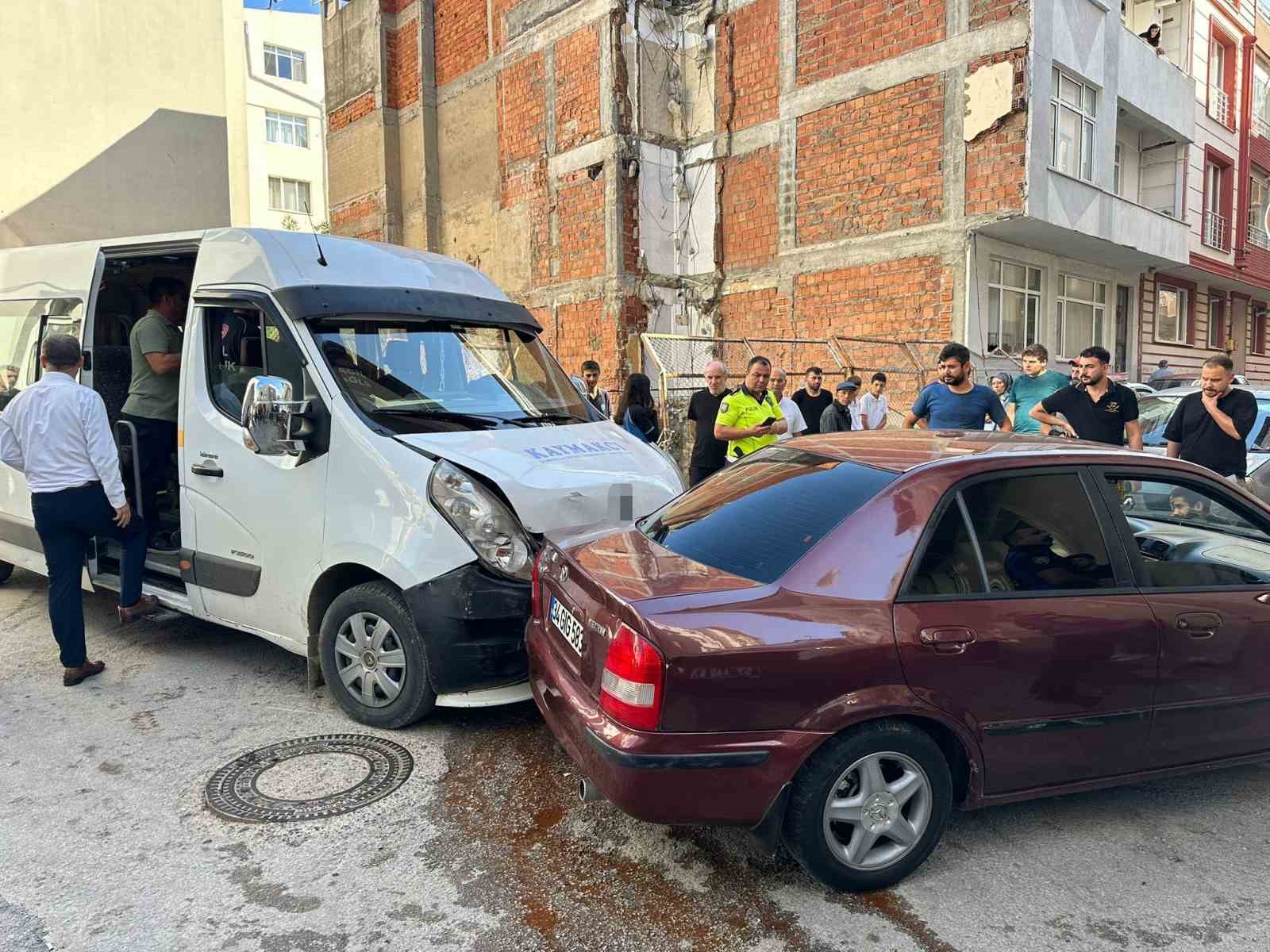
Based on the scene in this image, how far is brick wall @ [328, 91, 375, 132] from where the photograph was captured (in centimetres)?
2461

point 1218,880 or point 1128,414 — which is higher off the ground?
point 1128,414

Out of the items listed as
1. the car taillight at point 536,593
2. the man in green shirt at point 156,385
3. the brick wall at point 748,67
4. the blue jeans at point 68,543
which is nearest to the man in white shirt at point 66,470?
the blue jeans at point 68,543

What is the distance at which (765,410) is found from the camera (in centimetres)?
734

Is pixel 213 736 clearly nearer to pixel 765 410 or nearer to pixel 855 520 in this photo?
pixel 855 520

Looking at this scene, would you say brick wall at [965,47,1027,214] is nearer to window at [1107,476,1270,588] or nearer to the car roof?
window at [1107,476,1270,588]

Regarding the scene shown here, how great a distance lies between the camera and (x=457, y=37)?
22672mm

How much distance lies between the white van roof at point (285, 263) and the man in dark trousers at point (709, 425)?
2.59 metres

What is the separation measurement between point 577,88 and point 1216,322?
60.7 feet

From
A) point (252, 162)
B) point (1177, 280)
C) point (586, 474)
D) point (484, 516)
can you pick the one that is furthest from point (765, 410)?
point (252, 162)

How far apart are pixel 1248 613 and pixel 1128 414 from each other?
12.0ft

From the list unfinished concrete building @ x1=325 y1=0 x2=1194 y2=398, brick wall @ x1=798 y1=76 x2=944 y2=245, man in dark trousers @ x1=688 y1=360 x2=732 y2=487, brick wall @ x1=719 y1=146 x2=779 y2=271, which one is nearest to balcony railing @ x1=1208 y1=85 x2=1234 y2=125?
unfinished concrete building @ x1=325 y1=0 x2=1194 y2=398

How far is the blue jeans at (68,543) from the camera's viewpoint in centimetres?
489

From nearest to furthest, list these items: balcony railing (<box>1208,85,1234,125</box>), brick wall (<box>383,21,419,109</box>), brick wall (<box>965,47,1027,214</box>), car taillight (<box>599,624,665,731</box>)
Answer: car taillight (<box>599,624,665,731</box>) → brick wall (<box>965,47,1027,214</box>) → balcony railing (<box>1208,85,1234,125</box>) → brick wall (<box>383,21,419,109</box>)

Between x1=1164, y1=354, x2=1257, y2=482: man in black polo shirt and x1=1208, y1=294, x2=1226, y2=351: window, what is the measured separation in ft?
68.2
